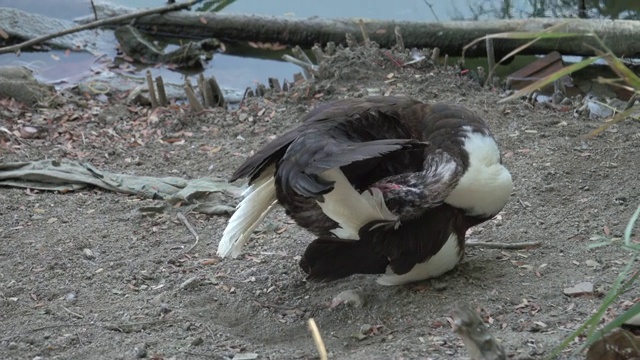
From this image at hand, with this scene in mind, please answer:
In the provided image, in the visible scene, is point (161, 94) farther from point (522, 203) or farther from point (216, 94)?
point (522, 203)

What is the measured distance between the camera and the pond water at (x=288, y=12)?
9.99 m

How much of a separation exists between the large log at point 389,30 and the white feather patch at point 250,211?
15.7 ft

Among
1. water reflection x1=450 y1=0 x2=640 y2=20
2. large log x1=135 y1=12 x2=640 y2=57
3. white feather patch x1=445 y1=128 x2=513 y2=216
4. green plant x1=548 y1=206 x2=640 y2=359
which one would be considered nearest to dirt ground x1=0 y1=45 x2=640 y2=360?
white feather patch x1=445 y1=128 x2=513 y2=216

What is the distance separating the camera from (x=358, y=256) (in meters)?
A: 4.12

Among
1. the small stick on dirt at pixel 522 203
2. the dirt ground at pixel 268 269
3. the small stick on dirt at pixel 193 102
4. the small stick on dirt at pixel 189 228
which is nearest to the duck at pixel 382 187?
the dirt ground at pixel 268 269

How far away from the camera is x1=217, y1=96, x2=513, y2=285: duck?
3.71 m

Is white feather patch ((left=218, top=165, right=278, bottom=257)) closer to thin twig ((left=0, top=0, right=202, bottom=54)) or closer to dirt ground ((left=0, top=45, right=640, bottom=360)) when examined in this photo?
dirt ground ((left=0, top=45, right=640, bottom=360))

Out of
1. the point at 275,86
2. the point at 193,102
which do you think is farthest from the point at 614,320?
the point at 275,86

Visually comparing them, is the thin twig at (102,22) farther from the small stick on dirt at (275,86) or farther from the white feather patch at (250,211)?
the white feather patch at (250,211)

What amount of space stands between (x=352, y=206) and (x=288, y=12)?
782 cm

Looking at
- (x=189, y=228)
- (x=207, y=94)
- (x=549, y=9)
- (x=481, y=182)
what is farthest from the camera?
(x=549, y=9)

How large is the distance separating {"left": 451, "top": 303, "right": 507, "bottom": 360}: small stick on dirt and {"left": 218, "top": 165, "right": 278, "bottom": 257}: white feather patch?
1.71m

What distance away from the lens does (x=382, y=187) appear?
376 cm

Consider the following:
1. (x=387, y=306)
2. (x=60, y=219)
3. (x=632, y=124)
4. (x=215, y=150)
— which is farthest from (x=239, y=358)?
(x=632, y=124)
